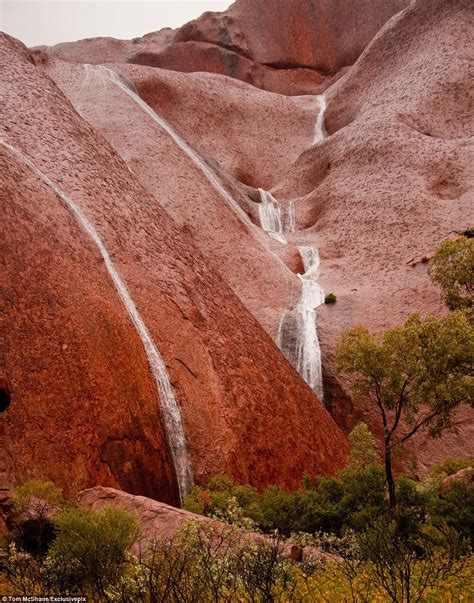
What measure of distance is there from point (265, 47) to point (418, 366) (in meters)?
57.1

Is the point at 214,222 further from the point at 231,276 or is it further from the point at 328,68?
the point at 328,68

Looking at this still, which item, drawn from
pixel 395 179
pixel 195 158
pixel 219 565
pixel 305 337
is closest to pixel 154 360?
pixel 219 565

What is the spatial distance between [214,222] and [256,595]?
2316 cm

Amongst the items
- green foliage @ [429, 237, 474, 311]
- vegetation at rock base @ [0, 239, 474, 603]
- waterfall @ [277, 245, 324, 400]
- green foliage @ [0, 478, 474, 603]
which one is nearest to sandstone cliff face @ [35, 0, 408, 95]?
waterfall @ [277, 245, 324, 400]

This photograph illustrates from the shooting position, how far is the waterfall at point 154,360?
40.5 feet

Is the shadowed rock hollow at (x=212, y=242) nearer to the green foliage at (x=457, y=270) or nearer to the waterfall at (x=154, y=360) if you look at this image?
the waterfall at (x=154, y=360)

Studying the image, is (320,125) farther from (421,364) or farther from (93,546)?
(93,546)

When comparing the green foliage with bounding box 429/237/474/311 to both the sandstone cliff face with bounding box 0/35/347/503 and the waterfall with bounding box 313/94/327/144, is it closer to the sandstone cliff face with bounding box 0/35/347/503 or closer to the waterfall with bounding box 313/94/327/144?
the sandstone cliff face with bounding box 0/35/347/503

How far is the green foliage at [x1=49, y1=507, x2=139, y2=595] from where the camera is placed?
6.57 m

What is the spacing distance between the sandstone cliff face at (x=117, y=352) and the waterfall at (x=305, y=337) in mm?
4396

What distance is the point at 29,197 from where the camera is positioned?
46.3ft

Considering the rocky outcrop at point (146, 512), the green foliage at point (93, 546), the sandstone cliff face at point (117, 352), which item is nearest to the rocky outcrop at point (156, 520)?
the rocky outcrop at point (146, 512)

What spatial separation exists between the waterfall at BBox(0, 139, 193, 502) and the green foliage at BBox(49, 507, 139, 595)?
494 cm

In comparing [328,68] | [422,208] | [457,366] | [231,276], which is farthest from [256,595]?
[328,68]
